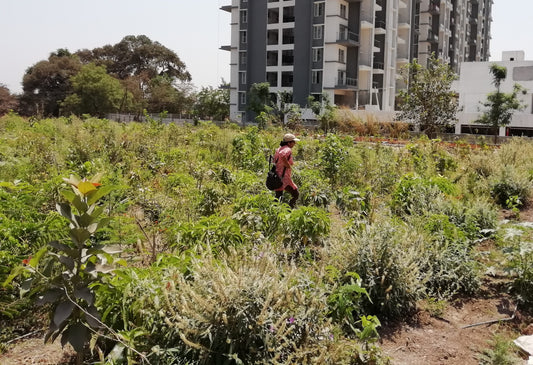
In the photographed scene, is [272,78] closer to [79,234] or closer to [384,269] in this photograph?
[384,269]

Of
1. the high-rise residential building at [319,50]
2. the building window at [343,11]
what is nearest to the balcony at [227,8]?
the high-rise residential building at [319,50]

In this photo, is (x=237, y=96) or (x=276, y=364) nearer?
(x=276, y=364)

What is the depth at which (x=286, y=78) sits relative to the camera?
1853 inches

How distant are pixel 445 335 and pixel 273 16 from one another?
4721 cm

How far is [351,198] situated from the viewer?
7.59 m

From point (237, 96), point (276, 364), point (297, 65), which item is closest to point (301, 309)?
point (276, 364)

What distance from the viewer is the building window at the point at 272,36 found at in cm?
4784

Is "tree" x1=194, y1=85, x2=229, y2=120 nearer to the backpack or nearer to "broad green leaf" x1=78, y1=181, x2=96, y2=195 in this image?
the backpack

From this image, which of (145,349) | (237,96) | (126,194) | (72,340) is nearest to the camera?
(72,340)

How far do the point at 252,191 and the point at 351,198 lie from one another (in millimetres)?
1528

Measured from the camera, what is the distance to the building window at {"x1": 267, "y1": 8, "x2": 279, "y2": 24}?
157 feet

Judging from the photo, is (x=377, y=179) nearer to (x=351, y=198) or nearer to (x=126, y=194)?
(x=351, y=198)

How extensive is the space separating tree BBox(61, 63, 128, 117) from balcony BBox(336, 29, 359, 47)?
20363mm

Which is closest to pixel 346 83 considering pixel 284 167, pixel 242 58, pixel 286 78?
pixel 286 78
